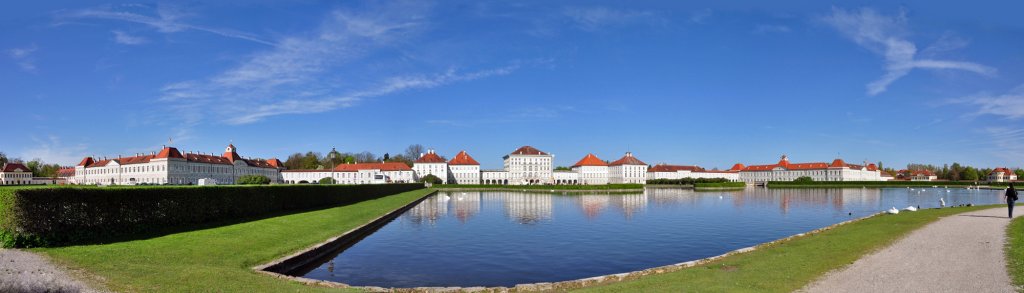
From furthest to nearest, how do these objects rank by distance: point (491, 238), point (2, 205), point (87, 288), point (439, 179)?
point (439, 179)
point (491, 238)
point (2, 205)
point (87, 288)

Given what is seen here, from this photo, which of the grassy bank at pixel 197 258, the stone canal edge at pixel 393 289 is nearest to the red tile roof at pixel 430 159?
the stone canal edge at pixel 393 289

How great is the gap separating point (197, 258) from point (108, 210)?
16.1 ft

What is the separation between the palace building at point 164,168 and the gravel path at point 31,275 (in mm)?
95716

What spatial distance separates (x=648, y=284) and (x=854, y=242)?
9182mm

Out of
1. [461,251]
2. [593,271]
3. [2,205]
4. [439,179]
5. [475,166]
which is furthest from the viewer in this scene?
[475,166]

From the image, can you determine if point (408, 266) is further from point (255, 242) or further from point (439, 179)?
point (439, 179)

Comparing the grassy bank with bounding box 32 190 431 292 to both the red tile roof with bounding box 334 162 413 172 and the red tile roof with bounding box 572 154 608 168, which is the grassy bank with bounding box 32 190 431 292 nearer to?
the red tile roof with bounding box 334 162 413 172

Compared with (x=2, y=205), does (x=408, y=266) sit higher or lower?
lower

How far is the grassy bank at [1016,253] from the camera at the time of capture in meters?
10.2

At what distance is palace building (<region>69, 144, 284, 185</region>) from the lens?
10131 cm

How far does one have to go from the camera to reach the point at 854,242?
16.7m

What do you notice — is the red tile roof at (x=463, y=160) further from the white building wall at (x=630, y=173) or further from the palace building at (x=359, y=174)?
the white building wall at (x=630, y=173)

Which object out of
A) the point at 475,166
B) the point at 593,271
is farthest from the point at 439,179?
the point at 593,271

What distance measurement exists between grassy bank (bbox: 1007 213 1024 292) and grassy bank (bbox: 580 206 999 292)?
2.63 meters
